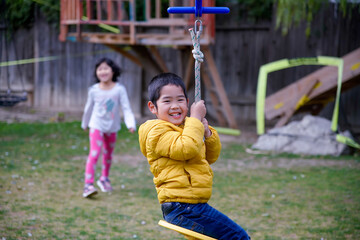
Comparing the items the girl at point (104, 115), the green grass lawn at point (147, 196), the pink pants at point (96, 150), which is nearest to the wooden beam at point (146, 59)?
the green grass lawn at point (147, 196)

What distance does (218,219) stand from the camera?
102 inches

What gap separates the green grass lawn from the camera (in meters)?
4.21

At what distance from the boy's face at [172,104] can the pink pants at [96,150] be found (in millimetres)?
2764

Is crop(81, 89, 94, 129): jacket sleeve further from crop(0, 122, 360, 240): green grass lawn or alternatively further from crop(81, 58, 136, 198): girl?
crop(0, 122, 360, 240): green grass lawn

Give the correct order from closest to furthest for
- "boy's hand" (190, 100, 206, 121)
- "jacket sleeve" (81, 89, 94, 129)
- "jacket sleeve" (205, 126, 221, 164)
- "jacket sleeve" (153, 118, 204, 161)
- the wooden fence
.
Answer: "jacket sleeve" (153, 118, 204, 161) → "boy's hand" (190, 100, 206, 121) → "jacket sleeve" (205, 126, 221, 164) → "jacket sleeve" (81, 89, 94, 129) → the wooden fence

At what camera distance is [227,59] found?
1135 centimetres

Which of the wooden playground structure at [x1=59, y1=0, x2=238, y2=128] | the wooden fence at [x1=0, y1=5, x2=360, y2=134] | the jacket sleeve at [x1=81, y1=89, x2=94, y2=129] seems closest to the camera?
the jacket sleeve at [x1=81, y1=89, x2=94, y2=129]

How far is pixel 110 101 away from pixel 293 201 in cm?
238

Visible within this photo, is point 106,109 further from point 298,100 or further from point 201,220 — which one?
point 298,100

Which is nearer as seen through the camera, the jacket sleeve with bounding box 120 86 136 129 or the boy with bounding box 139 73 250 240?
the boy with bounding box 139 73 250 240

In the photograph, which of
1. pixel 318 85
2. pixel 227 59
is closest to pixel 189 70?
pixel 227 59

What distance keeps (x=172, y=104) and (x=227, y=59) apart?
29.2 ft

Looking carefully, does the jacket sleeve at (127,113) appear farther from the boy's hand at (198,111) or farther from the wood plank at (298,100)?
the wood plank at (298,100)

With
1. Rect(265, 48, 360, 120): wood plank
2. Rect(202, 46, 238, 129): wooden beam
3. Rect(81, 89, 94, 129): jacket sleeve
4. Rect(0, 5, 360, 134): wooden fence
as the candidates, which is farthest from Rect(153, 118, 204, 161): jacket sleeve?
Rect(0, 5, 360, 134): wooden fence
